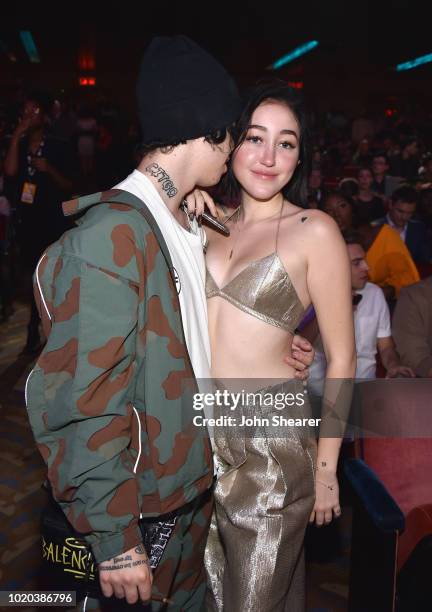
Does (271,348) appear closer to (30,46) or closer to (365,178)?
(365,178)

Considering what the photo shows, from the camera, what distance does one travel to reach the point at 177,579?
1.53m

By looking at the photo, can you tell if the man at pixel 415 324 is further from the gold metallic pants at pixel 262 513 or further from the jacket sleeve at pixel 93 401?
the jacket sleeve at pixel 93 401

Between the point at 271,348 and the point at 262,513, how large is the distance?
0.46m

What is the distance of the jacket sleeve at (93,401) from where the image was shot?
1.19m

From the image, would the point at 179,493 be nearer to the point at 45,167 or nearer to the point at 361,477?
the point at 361,477

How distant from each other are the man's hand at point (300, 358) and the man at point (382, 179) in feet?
22.9

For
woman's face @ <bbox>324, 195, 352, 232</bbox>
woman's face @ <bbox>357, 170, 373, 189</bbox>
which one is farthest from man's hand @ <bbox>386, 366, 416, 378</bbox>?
woman's face @ <bbox>357, 170, 373, 189</bbox>

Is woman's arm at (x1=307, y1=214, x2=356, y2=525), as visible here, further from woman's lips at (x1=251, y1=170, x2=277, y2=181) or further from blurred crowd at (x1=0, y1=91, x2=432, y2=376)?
blurred crowd at (x1=0, y1=91, x2=432, y2=376)

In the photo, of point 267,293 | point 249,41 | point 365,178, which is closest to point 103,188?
point 365,178

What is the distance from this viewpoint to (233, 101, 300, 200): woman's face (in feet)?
5.79

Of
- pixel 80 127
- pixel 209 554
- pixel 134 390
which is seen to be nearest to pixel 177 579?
pixel 209 554

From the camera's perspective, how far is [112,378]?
124 cm

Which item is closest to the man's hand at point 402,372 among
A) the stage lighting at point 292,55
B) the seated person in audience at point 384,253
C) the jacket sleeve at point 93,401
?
the seated person in audience at point 384,253

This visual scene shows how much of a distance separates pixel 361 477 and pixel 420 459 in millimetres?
309
